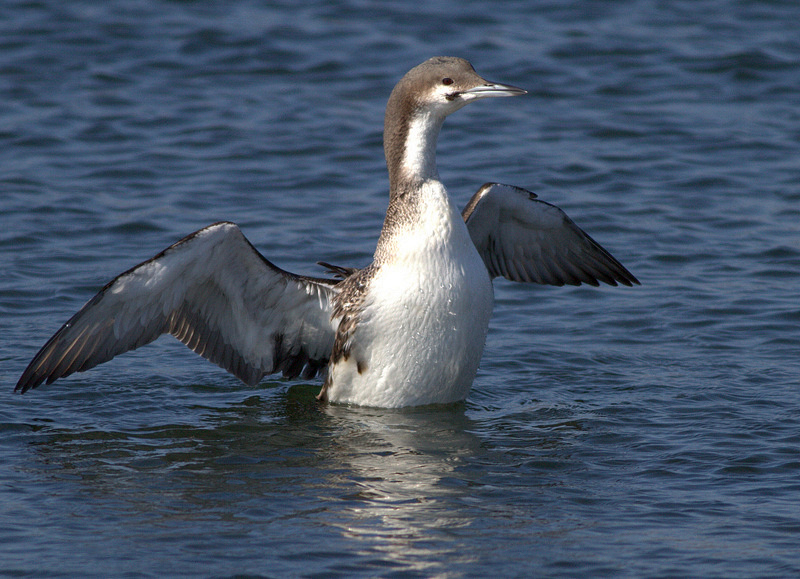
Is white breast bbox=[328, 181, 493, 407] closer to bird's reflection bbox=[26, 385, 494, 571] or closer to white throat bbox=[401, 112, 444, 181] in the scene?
white throat bbox=[401, 112, 444, 181]

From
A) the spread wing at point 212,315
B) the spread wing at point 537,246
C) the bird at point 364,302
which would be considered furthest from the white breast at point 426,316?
the spread wing at point 537,246

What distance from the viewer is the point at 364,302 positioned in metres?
7.50

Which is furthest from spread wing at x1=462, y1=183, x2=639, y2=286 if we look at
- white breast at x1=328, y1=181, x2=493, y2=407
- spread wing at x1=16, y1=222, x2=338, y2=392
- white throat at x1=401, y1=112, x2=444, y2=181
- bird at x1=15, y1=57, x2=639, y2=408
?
spread wing at x1=16, y1=222, x2=338, y2=392

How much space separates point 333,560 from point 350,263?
198 inches

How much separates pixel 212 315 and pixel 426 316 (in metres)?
1.51

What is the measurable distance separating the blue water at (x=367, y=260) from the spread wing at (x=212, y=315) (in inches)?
14.9

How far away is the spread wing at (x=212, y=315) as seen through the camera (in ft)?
23.6

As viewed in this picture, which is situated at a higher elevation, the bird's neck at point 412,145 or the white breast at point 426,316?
the bird's neck at point 412,145

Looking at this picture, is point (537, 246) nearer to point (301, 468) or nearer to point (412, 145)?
point (412, 145)

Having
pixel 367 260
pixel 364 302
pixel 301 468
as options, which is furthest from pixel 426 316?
pixel 367 260

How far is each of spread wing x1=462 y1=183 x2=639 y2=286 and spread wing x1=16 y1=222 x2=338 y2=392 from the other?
141 centimetres

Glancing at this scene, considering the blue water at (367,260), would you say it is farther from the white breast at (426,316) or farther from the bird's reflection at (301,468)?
the white breast at (426,316)

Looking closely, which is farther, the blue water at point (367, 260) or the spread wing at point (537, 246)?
the spread wing at point (537, 246)

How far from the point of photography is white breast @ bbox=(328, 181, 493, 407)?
7.29m
